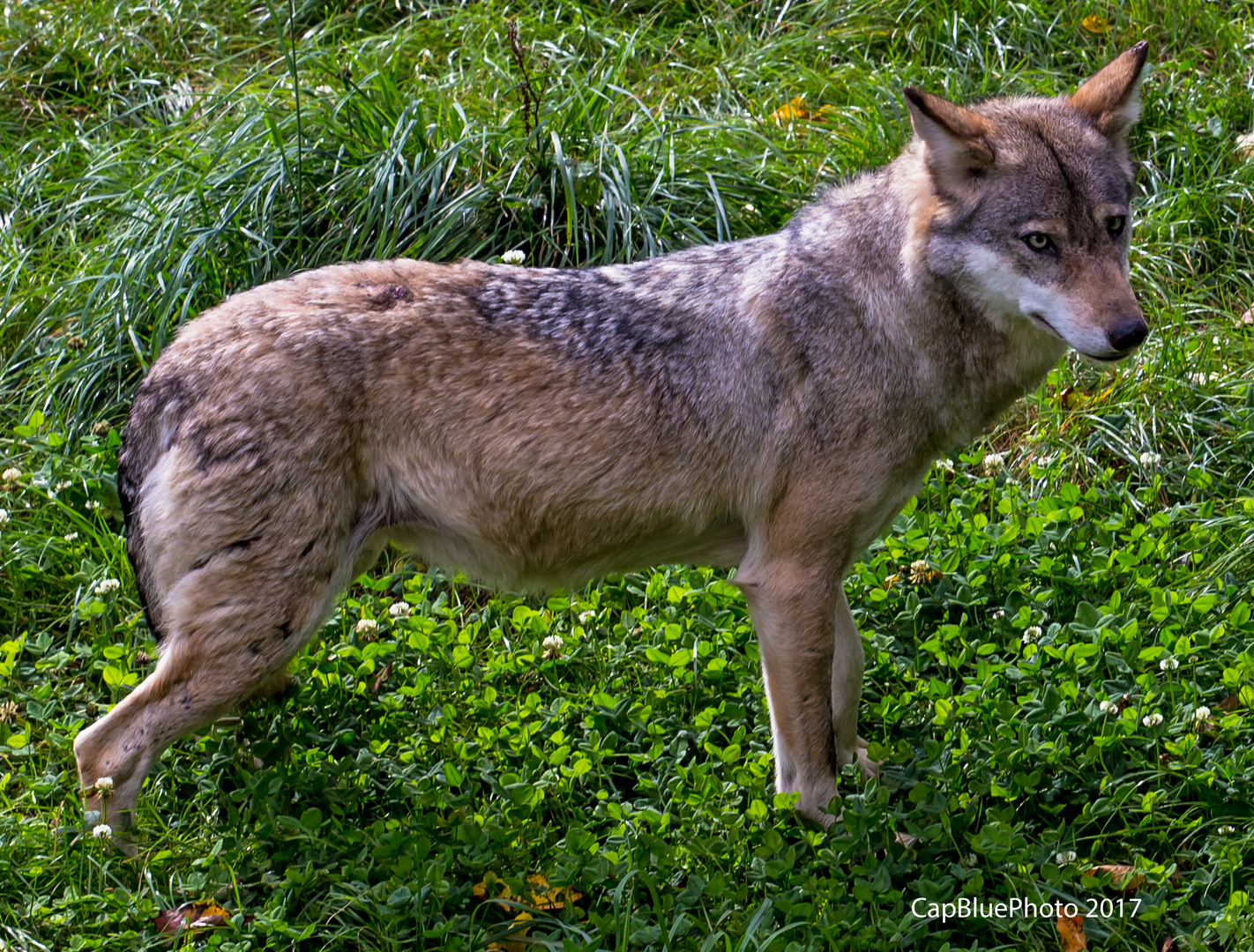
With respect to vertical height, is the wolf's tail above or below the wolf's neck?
below

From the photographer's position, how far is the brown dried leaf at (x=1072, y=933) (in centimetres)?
383

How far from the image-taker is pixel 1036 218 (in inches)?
154

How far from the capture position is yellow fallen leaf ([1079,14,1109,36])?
7703 mm

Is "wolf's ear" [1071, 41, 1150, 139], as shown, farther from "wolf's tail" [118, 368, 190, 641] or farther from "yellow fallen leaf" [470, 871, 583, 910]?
"wolf's tail" [118, 368, 190, 641]

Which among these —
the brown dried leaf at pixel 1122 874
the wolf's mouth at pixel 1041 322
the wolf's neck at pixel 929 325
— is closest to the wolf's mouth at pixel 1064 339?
the wolf's mouth at pixel 1041 322

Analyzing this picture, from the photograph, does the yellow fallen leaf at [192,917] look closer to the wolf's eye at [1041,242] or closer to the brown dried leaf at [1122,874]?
the brown dried leaf at [1122,874]

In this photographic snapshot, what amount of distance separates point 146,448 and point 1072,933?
3468mm

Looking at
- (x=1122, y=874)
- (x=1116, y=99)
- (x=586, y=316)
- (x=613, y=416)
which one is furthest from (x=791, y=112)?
(x=1122, y=874)

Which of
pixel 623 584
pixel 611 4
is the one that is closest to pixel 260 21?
pixel 611 4

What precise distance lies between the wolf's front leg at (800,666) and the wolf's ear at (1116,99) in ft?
5.95

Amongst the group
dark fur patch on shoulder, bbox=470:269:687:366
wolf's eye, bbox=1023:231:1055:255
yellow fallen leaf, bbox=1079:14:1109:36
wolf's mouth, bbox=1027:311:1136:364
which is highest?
wolf's eye, bbox=1023:231:1055:255

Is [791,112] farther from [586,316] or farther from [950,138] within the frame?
[950,138]

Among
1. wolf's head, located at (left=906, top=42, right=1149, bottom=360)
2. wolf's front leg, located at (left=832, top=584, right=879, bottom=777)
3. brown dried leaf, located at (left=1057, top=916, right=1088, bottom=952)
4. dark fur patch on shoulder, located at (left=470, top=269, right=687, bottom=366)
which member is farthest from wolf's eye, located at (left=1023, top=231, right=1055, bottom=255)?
brown dried leaf, located at (left=1057, top=916, right=1088, bottom=952)

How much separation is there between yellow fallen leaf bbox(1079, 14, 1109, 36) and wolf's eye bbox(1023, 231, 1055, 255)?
4554 millimetres
